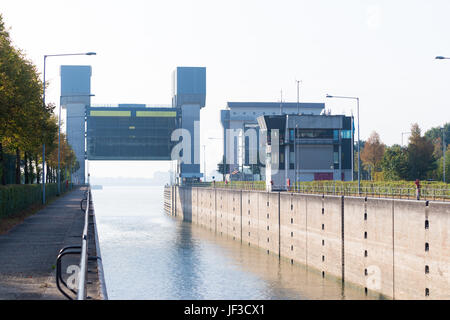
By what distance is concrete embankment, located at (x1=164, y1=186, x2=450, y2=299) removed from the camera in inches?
1035

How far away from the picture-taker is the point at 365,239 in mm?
33188

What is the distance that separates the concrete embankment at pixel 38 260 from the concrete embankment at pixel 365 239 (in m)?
14.4

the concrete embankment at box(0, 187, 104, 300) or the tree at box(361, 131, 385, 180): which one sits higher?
the tree at box(361, 131, 385, 180)

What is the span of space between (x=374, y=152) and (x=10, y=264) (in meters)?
134

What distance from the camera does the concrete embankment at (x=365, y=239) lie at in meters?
26.3

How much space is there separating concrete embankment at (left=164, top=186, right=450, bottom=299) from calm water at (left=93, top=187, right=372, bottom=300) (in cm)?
115

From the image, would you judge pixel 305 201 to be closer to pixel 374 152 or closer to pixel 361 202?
pixel 361 202

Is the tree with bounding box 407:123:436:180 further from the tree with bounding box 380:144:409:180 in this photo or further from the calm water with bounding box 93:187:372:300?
the calm water with bounding box 93:187:372:300

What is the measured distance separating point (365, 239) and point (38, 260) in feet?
65.1

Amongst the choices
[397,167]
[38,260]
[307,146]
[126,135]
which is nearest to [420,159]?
[397,167]

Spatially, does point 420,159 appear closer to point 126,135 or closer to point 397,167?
point 397,167

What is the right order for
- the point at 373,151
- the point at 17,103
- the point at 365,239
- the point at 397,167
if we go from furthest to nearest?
the point at 373,151
the point at 397,167
the point at 17,103
the point at 365,239

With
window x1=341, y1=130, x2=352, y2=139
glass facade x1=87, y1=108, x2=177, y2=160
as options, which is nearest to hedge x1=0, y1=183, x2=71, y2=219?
window x1=341, y1=130, x2=352, y2=139

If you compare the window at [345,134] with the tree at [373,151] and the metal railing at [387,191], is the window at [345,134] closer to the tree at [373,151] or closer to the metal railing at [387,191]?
the metal railing at [387,191]
